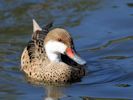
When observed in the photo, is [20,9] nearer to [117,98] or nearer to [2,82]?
[2,82]

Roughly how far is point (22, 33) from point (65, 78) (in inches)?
107

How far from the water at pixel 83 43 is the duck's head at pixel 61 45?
1.74ft

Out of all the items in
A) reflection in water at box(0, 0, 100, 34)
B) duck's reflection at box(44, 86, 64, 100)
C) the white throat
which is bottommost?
duck's reflection at box(44, 86, 64, 100)

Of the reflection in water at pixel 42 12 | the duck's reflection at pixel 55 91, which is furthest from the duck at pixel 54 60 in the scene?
the reflection in water at pixel 42 12

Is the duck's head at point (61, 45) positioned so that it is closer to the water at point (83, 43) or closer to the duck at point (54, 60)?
the duck at point (54, 60)

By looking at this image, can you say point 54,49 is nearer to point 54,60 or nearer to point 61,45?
point 61,45

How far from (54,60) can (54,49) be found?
36 cm

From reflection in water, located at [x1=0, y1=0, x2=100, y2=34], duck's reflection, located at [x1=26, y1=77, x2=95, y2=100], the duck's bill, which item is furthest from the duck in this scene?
reflection in water, located at [x1=0, y1=0, x2=100, y2=34]

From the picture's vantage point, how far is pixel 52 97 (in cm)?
1136

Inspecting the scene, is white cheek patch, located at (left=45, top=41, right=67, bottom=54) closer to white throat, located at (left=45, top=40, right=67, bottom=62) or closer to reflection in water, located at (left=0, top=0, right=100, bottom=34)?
white throat, located at (left=45, top=40, right=67, bottom=62)

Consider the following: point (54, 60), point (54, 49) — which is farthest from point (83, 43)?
point (54, 49)

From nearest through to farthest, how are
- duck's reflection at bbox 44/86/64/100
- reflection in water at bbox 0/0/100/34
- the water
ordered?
duck's reflection at bbox 44/86/64/100 → the water → reflection in water at bbox 0/0/100/34

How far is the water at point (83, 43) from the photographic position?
37.6ft

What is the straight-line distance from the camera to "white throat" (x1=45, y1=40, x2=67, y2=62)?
11.8 m
